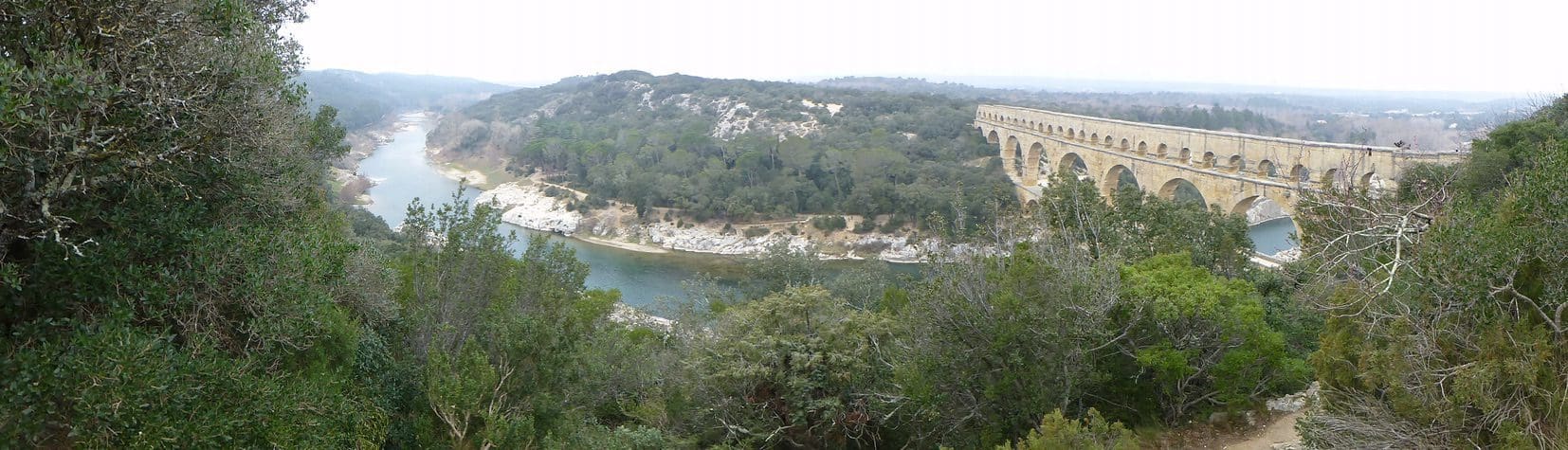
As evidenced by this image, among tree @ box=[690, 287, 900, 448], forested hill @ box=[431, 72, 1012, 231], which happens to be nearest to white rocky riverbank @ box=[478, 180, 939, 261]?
forested hill @ box=[431, 72, 1012, 231]

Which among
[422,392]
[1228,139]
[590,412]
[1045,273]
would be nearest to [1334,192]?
[1045,273]

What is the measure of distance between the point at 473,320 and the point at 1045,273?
5526mm

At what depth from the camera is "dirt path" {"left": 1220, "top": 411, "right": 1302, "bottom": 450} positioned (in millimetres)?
6923

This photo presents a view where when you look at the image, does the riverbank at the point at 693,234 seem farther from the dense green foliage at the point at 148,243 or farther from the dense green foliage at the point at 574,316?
the dense green foliage at the point at 148,243

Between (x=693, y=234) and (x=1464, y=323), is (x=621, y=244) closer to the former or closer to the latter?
(x=693, y=234)

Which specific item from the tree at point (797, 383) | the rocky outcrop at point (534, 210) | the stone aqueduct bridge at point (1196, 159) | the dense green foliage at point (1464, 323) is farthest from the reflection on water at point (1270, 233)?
the rocky outcrop at point (534, 210)

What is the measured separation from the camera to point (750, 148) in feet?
142

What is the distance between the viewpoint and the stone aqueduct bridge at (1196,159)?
50.7 ft

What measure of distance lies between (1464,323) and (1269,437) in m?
2.89

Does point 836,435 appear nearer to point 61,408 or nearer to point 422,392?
point 422,392

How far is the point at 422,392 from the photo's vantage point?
719cm

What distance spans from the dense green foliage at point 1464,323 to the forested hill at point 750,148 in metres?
16.4

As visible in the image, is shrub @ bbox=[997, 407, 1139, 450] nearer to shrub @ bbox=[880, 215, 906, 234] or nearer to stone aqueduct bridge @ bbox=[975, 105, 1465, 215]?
stone aqueduct bridge @ bbox=[975, 105, 1465, 215]

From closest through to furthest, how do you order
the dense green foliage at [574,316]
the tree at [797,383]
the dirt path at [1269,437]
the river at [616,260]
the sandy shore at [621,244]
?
the dense green foliage at [574,316] < the dirt path at [1269,437] < the tree at [797,383] < the river at [616,260] < the sandy shore at [621,244]
